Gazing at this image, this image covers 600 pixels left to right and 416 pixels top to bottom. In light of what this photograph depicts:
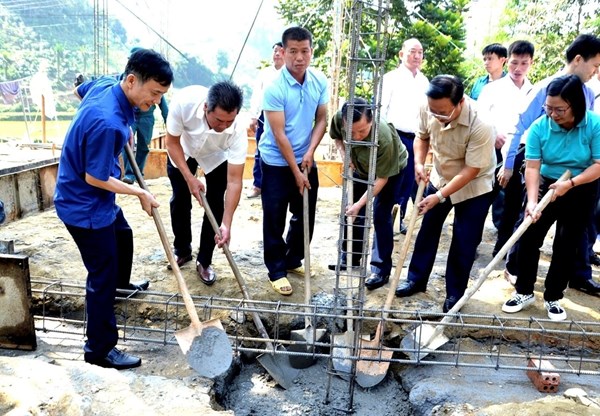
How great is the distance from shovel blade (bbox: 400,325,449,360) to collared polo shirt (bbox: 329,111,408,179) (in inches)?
45.4

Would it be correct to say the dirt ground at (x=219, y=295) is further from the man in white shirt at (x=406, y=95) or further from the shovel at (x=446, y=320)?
the man in white shirt at (x=406, y=95)

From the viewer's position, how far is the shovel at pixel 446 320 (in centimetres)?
358

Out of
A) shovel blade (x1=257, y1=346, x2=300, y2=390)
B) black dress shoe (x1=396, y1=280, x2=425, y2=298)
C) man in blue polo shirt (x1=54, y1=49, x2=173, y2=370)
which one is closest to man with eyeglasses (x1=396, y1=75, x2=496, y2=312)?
black dress shoe (x1=396, y1=280, x2=425, y2=298)

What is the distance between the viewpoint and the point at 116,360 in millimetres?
3430

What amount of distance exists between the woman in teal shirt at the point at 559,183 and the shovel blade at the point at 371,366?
1161 mm

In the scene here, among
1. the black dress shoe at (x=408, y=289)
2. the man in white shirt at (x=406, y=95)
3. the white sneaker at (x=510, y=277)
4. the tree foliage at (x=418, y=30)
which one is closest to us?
the black dress shoe at (x=408, y=289)

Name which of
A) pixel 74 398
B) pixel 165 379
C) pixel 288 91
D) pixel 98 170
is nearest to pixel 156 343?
pixel 165 379

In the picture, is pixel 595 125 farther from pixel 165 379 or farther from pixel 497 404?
pixel 165 379

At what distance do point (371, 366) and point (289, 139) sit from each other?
1764 mm

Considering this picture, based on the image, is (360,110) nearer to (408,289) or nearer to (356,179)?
(356,179)

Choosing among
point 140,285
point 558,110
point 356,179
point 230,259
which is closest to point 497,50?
point 558,110

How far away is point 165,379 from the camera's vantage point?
128 inches

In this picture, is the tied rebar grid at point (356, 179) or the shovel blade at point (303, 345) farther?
the shovel blade at point (303, 345)

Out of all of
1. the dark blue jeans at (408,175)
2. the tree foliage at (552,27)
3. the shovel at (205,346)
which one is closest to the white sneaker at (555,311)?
the dark blue jeans at (408,175)
